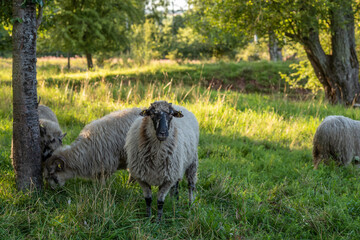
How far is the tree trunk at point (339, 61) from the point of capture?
10.6m

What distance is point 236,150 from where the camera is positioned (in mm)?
6176

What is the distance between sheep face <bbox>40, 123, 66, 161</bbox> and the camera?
4.42 m

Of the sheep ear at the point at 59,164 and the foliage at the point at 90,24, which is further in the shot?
the foliage at the point at 90,24

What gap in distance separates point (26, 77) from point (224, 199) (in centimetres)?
314

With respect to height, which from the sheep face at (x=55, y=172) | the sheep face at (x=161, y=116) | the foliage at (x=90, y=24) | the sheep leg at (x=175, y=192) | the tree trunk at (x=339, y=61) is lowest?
the sheep leg at (x=175, y=192)

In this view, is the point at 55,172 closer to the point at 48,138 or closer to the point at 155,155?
the point at 48,138

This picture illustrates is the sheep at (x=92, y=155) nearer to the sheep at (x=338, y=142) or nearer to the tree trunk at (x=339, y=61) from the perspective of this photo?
the sheep at (x=338, y=142)

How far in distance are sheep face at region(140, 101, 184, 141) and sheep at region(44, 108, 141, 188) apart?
4.32 feet

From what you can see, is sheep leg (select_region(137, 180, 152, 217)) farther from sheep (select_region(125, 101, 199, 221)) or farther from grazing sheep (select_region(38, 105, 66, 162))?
grazing sheep (select_region(38, 105, 66, 162))

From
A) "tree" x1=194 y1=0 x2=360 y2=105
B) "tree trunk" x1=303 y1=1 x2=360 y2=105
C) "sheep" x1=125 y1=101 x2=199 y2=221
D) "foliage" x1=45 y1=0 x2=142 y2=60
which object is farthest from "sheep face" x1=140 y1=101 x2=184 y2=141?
"foliage" x1=45 y1=0 x2=142 y2=60

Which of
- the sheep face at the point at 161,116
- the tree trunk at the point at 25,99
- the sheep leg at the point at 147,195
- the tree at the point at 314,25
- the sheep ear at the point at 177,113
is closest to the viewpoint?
the sheep face at the point at 161,116

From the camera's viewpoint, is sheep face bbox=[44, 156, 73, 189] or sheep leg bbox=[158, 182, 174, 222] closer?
sheep leg bbox=[158, 182, 174, 222]

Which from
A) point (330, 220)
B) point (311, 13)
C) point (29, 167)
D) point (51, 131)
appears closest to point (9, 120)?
point (51, 131)

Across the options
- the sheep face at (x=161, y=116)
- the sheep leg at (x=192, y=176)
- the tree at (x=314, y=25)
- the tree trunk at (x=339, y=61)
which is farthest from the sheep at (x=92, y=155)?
the tree trunk at (x=339, y=61)
